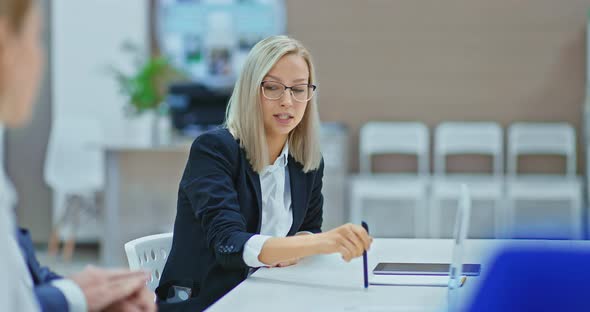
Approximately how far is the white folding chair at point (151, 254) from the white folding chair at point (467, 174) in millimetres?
4222

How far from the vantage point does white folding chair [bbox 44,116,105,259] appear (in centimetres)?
608

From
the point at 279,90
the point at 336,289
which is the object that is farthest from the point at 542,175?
the point at 336,289

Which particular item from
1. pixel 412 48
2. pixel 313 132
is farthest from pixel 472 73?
pixel 313 132

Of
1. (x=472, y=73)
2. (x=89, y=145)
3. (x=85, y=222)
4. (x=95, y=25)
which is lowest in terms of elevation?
(x=85, y=222)

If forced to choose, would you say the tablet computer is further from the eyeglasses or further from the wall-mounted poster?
the wall-mounted poster

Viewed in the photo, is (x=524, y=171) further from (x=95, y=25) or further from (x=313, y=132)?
(x=313, y=132)

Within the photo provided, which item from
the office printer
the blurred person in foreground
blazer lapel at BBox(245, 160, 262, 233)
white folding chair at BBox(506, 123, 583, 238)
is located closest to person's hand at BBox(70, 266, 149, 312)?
the blurred person in foreground

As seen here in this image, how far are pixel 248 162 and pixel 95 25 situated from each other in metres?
4.98

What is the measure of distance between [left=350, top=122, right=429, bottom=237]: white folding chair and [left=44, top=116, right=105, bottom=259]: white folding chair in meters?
1.89

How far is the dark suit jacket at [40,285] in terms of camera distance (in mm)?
1090

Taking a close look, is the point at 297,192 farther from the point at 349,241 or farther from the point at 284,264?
the point at 349,241

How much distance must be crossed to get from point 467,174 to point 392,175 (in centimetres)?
62

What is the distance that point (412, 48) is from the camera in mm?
6879

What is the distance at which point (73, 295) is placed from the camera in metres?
1.12
